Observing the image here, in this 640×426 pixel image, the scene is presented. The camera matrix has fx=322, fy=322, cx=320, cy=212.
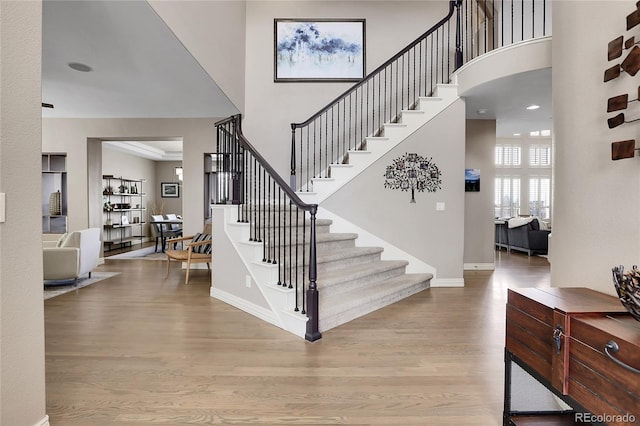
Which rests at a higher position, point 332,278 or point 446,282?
point 332,278

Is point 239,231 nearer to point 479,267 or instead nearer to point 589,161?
point 589,161

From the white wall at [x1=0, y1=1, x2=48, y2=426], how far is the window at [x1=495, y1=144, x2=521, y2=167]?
12847 mm

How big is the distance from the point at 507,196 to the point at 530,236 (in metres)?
4.48

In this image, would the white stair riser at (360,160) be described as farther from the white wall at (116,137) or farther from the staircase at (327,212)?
the white wall at (116,137)

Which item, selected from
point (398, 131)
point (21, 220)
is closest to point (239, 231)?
point (21, 220)

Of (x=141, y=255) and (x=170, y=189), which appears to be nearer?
(x=141, y=255)

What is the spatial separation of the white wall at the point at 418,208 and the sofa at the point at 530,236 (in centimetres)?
396

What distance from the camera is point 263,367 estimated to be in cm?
243

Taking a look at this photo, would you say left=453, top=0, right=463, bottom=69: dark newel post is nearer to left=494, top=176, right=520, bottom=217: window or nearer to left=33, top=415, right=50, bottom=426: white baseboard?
Result: left=33, top=415, right=50, bottom=426: white baseboard

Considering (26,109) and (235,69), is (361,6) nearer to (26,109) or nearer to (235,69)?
(235,69)

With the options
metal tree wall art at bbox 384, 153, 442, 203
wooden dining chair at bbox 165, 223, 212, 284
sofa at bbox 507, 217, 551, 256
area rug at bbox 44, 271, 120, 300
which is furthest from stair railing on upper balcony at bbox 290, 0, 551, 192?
sofa at bbox 507, 217, 551, 256

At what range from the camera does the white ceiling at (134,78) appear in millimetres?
2941

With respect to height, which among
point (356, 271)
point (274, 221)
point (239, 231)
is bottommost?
point (356, 271)

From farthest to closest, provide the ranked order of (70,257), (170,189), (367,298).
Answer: (170,189) → (70,257) → (367,298)
